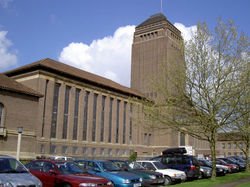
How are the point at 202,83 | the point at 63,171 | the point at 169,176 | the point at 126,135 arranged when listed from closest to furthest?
the point at 63,171, the point at 169,176, the point at 202,83, the point at 126,135

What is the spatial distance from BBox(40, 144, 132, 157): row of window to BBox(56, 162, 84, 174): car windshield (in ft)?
125

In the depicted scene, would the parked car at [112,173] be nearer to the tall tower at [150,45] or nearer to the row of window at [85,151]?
the row of window at [85,151]

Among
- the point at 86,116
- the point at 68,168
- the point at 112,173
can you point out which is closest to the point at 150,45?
the point at 86,116

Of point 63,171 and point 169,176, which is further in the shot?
point 169,176

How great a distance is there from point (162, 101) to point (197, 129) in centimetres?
313

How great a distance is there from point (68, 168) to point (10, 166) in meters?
3.50

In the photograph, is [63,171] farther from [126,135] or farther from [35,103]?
[126,135]

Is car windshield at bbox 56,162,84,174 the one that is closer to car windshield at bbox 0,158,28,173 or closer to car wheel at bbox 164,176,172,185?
car windshield at bbox 0,158,28,173

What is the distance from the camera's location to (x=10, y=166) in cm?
1066

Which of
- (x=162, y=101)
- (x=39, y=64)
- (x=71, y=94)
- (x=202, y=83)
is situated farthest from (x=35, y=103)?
(x=202, y=83)

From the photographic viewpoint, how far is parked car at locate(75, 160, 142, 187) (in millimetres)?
14570

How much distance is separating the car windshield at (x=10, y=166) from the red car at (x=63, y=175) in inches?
86.9

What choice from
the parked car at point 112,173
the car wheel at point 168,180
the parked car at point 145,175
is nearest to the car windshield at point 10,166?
the parked car at point 112,173

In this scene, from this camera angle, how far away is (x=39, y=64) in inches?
2056
